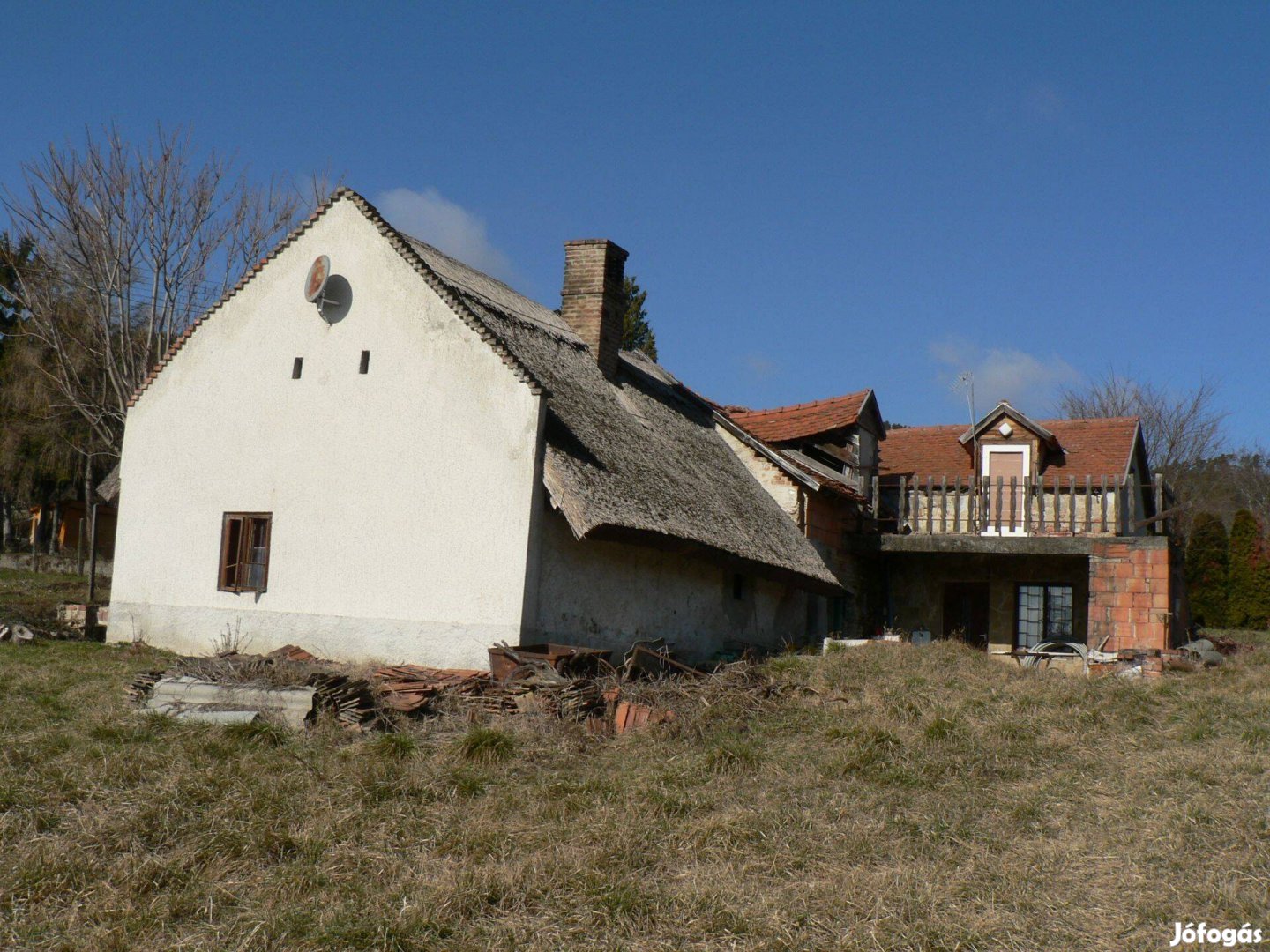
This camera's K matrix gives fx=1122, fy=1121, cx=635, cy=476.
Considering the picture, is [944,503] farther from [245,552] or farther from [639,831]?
[639,831]

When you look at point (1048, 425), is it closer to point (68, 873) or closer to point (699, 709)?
point (699, 709)

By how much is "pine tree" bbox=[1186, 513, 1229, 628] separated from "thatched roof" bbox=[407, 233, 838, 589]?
49.5 ft

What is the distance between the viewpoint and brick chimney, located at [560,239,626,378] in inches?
712

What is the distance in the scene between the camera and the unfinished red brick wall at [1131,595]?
16.2 meters

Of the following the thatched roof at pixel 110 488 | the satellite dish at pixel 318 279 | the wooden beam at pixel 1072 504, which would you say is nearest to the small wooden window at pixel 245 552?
the satellite dish at pixel 318 279

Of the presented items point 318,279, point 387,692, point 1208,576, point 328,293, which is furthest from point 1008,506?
point 387,692

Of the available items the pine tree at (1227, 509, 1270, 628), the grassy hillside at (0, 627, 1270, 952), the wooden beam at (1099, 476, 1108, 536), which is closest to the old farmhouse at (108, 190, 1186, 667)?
the wooden beam at (1099, 476, 1108, 536)

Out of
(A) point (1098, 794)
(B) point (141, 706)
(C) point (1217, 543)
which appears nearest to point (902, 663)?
(A) point (1098, 794)

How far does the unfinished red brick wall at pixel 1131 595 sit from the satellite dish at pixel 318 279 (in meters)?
11.7

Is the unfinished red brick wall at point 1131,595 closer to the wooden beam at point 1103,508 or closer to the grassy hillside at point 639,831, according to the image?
the wooden beam at point 1103,508

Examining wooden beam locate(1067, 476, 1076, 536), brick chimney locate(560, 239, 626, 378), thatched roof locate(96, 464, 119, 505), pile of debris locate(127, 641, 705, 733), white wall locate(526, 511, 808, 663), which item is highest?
brick chimney locate(560, 239, 626, 378)

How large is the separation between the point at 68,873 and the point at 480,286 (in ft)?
Answer: 37.8

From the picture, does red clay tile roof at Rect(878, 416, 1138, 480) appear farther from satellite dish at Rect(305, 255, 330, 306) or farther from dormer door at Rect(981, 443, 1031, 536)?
satellite dish at Rect(305, 255, 330, 306)

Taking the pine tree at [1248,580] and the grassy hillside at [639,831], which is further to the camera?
the pine tree at [1248,580]
